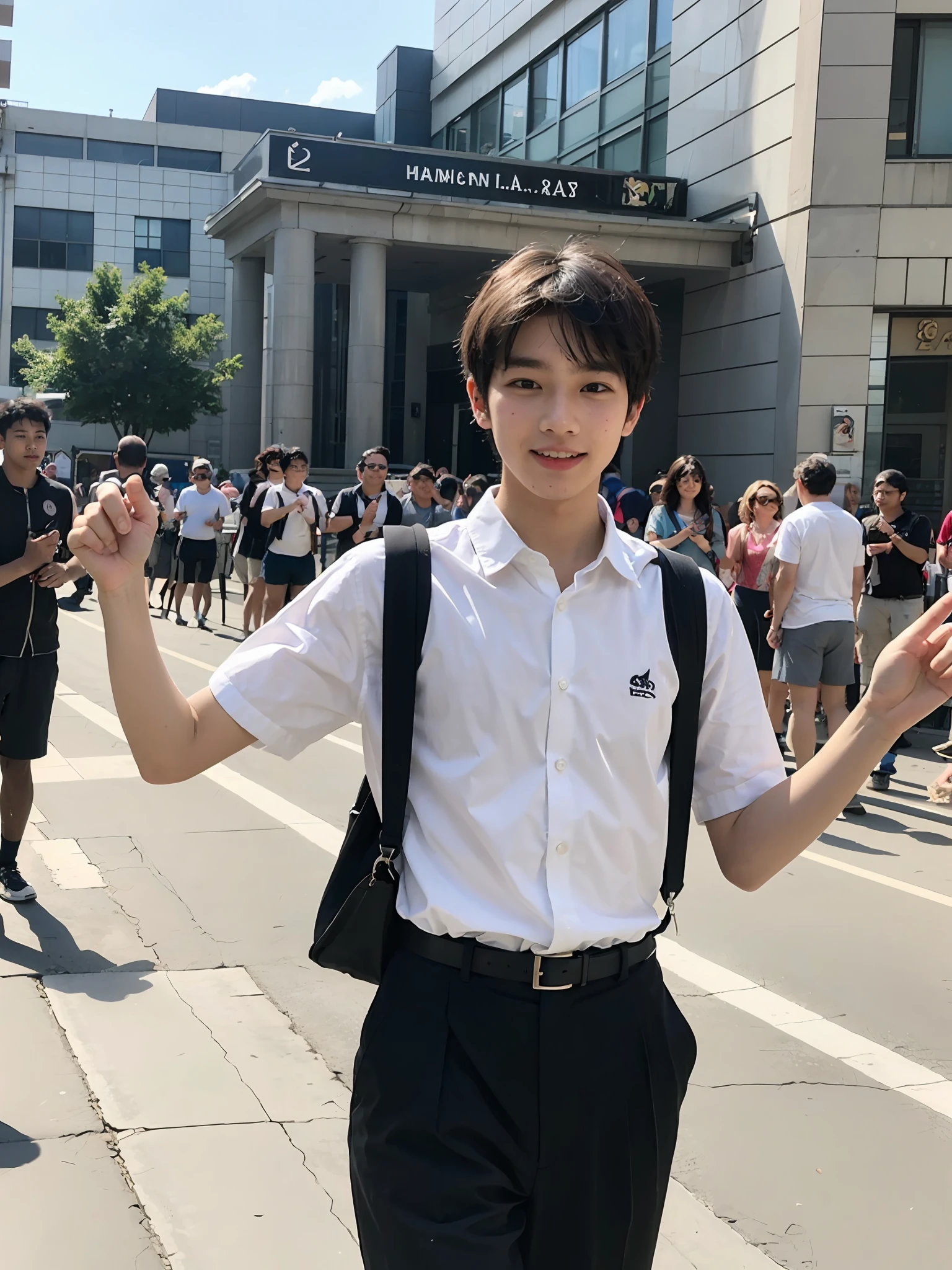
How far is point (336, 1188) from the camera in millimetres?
3312

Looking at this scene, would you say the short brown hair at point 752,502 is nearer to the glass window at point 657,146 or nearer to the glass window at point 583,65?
the glass window at point 657,146

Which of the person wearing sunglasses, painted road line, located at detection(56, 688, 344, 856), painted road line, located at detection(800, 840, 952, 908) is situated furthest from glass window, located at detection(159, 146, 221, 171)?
painted road line, located at detection(800, 840, 952, 908)

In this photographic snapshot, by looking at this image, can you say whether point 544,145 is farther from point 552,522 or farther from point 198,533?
point 552,522

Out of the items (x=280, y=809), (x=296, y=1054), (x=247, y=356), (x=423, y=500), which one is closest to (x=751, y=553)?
(x=423, y=500)

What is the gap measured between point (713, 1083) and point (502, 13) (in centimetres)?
3402

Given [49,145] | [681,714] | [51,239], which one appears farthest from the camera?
[49,145]

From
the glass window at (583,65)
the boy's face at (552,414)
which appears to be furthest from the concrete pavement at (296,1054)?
the glass window at (583,65)

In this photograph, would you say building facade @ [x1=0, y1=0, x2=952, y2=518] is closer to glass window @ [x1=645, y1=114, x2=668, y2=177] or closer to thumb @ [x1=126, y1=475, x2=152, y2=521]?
glass window @ [x1=645, y1=114, x2=668, y2=177]

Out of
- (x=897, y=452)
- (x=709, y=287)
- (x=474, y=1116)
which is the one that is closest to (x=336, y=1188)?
(x=474, y=1116)

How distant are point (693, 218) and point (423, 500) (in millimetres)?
15521

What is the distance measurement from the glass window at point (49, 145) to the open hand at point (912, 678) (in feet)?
195

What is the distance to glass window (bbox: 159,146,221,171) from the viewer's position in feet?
186

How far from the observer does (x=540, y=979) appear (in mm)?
1819

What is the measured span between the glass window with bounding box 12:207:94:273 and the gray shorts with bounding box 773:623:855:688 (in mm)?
52448
